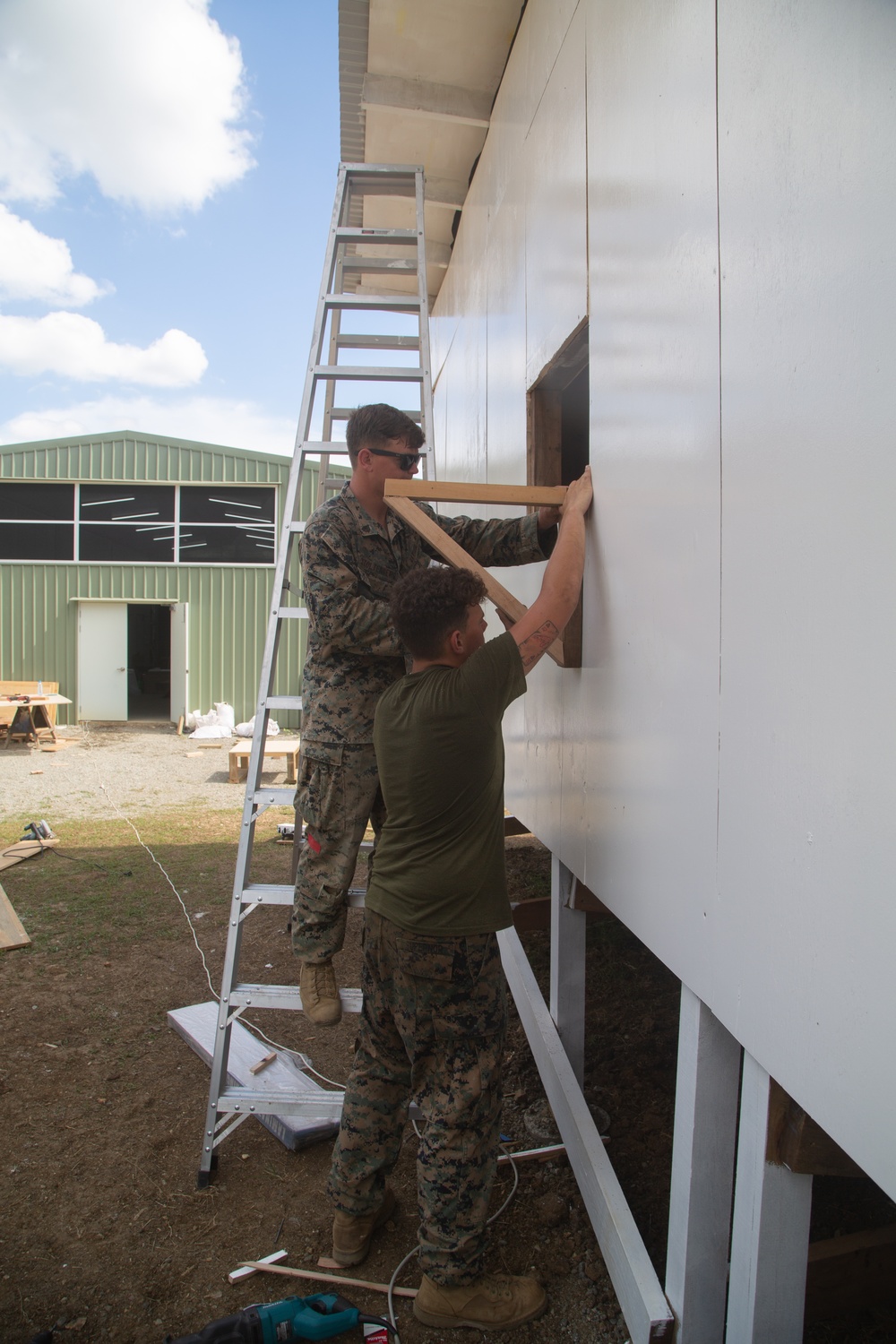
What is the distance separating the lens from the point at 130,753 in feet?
44.2

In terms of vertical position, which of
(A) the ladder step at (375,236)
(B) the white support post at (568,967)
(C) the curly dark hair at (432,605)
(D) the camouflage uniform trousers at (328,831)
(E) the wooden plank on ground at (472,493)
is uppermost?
(A) the ladder step at (375,236)

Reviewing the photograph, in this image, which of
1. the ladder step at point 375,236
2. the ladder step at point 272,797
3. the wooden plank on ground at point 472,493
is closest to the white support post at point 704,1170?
the wooden plank on ground at point 472,493

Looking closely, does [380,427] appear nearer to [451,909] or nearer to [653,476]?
[653,476]

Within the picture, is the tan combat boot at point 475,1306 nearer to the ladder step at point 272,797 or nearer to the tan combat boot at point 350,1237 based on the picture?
the tan combat boot at point 350,1237

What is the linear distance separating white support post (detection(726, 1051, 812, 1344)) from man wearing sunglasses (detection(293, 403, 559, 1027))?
138 cm

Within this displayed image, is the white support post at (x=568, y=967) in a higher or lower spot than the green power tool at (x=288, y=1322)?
higher

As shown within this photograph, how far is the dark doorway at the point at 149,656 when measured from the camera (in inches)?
798

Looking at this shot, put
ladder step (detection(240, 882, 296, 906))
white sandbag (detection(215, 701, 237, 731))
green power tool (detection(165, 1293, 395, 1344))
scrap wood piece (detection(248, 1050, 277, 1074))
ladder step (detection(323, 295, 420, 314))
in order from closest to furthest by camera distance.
Result: 1. green power tool (detection(165, 1293, 395, 1344))
2. ladder step (detection(240, 882, 296, 906))
3. scrap wood piece (detection(248, 1050, 277, 1074))
4. ladder step (detection(323, 295, 420, 314))
5. white sandbag (detection(215, 701, 237, 731))

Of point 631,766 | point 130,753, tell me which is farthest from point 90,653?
point 631,766

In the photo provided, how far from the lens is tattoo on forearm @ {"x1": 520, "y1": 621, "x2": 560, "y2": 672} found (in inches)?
87.3

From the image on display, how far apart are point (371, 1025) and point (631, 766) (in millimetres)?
1062

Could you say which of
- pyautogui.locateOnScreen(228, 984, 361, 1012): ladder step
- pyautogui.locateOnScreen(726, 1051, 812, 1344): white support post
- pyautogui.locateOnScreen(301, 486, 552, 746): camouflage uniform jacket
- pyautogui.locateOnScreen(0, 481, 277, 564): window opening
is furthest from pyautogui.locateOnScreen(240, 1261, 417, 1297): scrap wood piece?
pyautogui.locateOnScreen(0, 481, 277, 564): window opening

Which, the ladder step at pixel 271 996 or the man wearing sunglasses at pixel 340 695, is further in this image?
the ladder step at pixel 271 996

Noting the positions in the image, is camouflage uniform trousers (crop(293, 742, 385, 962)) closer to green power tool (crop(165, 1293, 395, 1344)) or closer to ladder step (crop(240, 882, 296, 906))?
ladder step (crop(240, 882, 296, 906))
